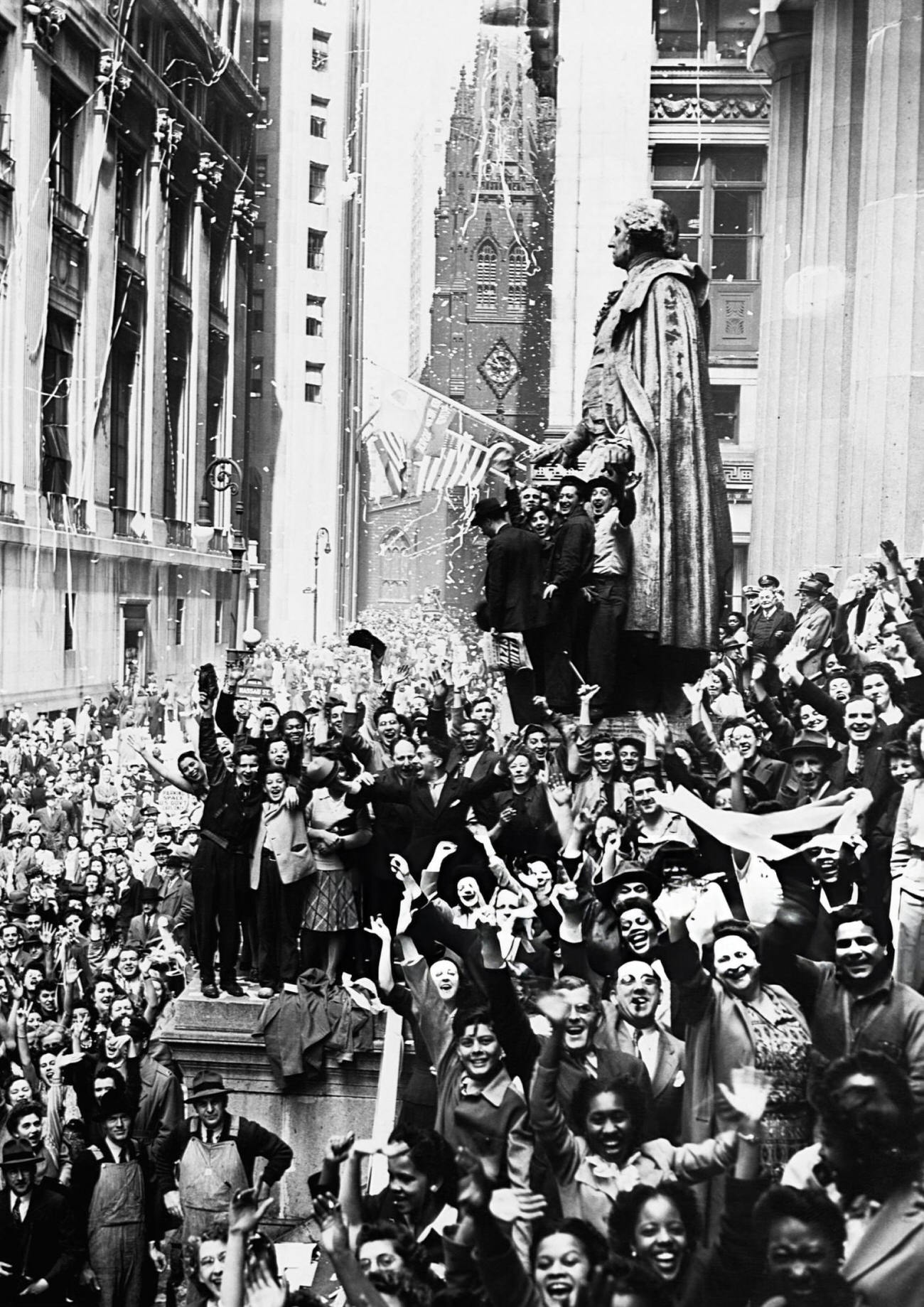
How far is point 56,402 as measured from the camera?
25.1 meters

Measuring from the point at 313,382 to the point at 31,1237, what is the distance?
25132mm

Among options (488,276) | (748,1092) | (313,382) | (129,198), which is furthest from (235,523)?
(748,1092)

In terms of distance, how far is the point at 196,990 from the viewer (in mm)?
9750

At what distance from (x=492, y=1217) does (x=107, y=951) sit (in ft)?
23.0

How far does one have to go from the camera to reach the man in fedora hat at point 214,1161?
800cm

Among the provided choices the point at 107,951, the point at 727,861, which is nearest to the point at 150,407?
the point at 107,951

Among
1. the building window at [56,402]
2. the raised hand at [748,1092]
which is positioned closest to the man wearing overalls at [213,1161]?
the raised hand at [748,1092]

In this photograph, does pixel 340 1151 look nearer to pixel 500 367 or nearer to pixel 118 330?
pixel 118 330

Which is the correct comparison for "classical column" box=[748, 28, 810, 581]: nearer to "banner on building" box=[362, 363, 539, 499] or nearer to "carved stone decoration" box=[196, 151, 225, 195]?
"banner on building" box=[362, 363, 539, 499]

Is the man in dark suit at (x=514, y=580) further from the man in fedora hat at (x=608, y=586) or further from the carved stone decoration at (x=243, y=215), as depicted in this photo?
the carved stone decoration at (x=243, y=215)

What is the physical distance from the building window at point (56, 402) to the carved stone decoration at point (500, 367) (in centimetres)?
725

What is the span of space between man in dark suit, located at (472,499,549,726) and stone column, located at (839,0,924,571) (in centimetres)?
557

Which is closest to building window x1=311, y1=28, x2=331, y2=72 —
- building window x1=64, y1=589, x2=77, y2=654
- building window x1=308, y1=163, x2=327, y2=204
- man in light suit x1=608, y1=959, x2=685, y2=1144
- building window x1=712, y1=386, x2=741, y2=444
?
building window x1=308, y1=163, x2=327, y2=204

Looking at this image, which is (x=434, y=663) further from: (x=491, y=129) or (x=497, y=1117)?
(x=497, y=1117)
